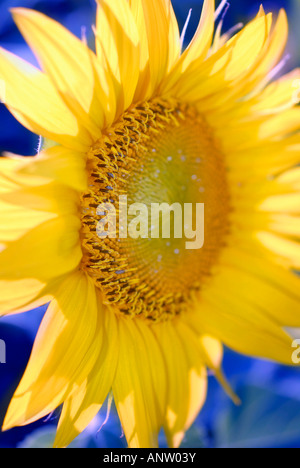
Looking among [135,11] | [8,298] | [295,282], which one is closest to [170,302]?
[295,282]

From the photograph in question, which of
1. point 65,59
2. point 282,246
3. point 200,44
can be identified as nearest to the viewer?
point 65,59

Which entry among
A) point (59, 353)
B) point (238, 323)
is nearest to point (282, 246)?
point (238, 323)

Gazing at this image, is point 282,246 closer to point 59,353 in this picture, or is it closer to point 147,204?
point 147,204

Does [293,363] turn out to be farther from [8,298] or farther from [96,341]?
[8,298]

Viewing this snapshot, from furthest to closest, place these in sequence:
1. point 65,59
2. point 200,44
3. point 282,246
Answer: point 282,246 < point 200,44 < point 65,59

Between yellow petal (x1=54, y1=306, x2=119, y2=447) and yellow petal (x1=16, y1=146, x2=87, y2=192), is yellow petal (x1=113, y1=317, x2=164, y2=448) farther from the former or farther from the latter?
yellow petal (x1=16, y1=146, x2=87, y2=192)
